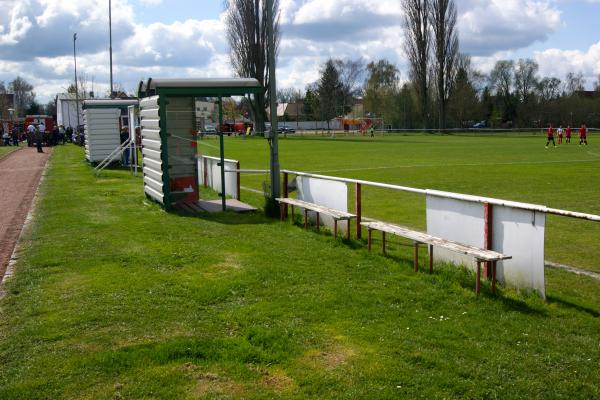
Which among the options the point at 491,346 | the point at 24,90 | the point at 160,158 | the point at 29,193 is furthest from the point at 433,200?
the point at 24,90

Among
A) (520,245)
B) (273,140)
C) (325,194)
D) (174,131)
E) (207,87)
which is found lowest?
(520,245)

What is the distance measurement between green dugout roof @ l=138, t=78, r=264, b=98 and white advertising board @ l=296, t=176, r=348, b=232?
88.4 inches

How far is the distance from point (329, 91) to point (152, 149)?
3714 inches

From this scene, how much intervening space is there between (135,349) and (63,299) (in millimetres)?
1884

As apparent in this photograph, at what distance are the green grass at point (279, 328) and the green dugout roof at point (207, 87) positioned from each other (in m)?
4.55

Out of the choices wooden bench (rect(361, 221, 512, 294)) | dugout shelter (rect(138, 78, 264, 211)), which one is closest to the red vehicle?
dugout shelter (rect(138, 78, 264, 211))

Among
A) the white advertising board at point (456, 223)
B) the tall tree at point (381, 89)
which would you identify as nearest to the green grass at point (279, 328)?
the white advertising board at point (456, 223)

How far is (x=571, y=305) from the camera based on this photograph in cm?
650

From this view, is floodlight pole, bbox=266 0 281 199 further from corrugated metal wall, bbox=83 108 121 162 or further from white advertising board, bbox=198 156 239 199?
corrugated metal wall, bbox=83 108 121 162

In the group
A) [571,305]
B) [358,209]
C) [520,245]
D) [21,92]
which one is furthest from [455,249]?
[21,92]

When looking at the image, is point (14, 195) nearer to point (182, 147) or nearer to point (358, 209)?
point (182, 147)

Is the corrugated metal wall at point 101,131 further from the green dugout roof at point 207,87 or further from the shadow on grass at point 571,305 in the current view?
the shadow on grass at point 571,305

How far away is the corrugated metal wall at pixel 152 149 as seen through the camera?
1397 cm

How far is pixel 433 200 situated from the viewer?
8.27 metres
